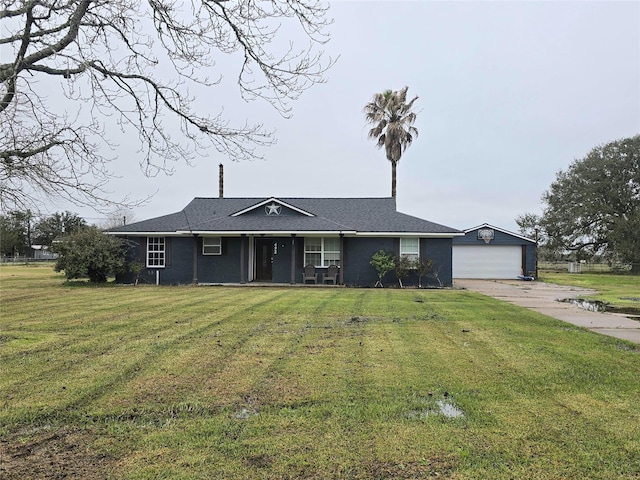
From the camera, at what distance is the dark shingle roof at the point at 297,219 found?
18406mm

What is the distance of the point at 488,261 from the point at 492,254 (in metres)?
0.51

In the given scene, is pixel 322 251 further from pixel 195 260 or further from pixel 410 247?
pixel 195 260

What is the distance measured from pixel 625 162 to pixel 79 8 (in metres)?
38.6

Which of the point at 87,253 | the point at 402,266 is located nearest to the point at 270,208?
the point at 402,266

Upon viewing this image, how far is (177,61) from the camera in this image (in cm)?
683

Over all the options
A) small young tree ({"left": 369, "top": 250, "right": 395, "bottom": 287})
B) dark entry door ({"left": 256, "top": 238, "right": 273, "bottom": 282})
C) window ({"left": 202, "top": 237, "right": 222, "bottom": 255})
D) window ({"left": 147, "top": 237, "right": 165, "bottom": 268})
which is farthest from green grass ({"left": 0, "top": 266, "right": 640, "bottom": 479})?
dark entry door ({"left": 256, "top": 238, "right": 273, "bottom": 282})

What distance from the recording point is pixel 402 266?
60.2 ft

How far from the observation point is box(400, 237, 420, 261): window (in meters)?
18.8

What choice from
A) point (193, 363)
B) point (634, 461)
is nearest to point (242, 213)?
point (193, 363)

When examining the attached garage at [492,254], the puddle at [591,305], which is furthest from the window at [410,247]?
the attached garage at [492,254]

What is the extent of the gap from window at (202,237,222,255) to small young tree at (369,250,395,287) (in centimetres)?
680

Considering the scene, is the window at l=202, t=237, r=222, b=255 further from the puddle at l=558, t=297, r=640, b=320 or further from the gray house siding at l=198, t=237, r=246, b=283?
the puddle at l=558, t=297, r=640, b=320

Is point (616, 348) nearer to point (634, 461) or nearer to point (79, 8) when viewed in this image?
point (634, 461)

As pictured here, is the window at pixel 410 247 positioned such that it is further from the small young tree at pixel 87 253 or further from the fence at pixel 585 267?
the fence at pixel 585 267
